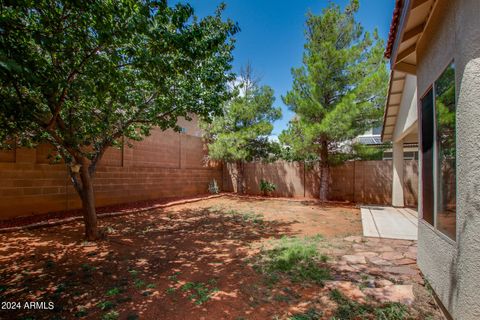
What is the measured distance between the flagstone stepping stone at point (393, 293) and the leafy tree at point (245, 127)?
9397mm

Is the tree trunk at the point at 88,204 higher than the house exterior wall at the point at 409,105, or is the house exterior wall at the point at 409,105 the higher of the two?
the house exterior wall at the point at 409,105

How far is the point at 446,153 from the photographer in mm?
2785

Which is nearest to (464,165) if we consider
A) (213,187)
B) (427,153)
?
(427,153)

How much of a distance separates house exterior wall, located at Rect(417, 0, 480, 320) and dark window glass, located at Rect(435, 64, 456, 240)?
0.15 m

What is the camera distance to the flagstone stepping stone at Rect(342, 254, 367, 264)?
4121mm

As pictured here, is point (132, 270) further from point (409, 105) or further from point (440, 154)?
point (409, 105)

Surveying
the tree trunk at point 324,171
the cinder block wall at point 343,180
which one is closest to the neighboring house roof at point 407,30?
the tree trunk at point 324,171

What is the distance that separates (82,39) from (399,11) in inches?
167

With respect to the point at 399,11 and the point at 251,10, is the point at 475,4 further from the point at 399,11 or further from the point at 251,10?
the point at 251,10

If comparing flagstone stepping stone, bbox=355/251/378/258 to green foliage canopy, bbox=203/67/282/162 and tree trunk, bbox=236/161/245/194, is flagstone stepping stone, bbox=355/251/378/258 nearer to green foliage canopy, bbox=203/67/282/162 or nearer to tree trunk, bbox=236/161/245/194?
green foliage canopy, bbox=203/67/282/162

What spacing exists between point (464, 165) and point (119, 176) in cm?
956

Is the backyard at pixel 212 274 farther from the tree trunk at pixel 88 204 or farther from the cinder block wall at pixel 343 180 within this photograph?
the cinder block wall at pixel 343 180

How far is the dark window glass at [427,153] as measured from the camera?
3.31 metres

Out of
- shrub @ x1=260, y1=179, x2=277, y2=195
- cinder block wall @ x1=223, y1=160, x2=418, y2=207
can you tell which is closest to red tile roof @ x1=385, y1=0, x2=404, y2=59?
cinder block wall @ x1=223, y1=160, x2=418, y2=207
